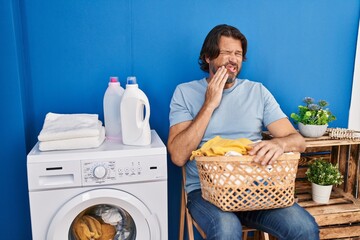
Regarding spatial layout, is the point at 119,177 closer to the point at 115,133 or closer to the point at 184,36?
the point at 115,133

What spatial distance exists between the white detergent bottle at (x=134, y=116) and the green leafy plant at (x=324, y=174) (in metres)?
1.04

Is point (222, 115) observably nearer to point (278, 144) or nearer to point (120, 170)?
point (278, 144)

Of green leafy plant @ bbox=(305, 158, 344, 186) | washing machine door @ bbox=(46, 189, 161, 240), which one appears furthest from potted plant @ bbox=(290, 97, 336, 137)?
washing machine door @ bbox=(46, 189, 161, 240)

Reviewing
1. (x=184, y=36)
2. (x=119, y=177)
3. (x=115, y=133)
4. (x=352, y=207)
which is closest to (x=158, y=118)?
(x=115, y=133)

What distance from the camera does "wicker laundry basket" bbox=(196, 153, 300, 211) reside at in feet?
4.24

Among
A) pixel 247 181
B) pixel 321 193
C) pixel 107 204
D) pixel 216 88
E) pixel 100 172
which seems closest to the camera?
pixel 247 181

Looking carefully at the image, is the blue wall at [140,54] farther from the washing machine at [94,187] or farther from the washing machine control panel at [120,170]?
the washing machine control panel at [120,170]

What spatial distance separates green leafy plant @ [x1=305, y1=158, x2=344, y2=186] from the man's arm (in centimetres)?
34

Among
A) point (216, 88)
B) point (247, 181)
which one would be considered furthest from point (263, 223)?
point (216, 88)

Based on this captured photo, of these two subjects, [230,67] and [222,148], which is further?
[230,67]

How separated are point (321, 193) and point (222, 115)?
757 mm

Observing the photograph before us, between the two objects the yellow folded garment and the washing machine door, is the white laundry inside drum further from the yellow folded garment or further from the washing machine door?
the yellow folded garment

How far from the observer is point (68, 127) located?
1.57 meters

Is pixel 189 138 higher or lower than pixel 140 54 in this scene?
lower
